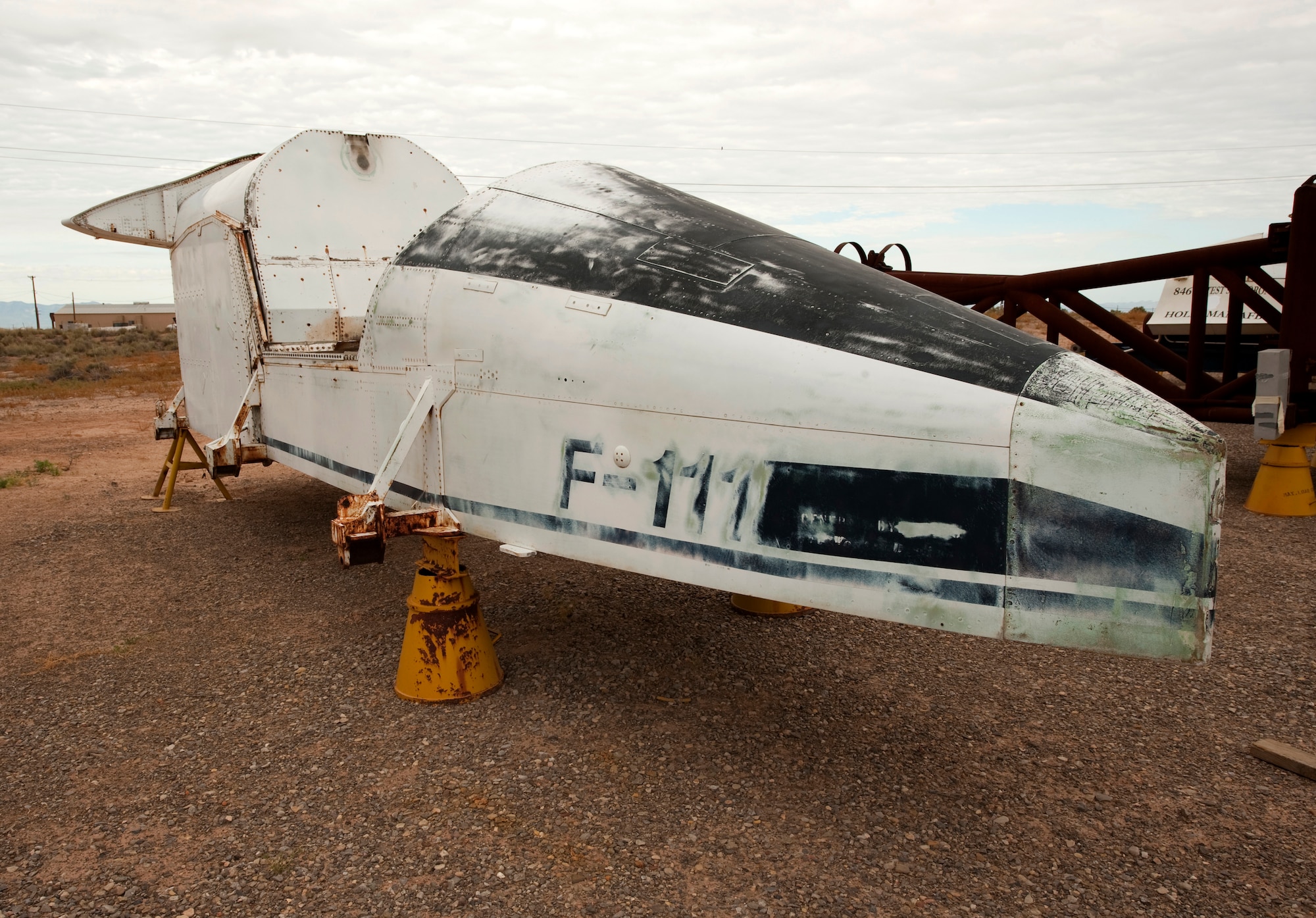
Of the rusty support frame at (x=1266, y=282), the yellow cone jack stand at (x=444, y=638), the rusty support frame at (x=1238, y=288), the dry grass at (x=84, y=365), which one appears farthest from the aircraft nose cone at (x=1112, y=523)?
the dry grass at (x=84, y=365)

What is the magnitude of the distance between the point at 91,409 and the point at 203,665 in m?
15.9

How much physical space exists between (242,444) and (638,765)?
3.86 m

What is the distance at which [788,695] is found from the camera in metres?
4.44

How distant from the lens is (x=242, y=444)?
19.6ft

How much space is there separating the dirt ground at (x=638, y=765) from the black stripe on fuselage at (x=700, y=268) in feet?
5.91

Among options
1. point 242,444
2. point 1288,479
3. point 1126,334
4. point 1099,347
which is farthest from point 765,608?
point 1288,479

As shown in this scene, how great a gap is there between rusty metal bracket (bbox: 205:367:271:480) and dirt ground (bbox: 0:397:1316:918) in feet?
3.50

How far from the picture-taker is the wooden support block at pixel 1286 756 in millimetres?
3635

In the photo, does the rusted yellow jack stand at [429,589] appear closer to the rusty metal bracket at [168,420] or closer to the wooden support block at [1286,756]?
the wooden support block at [1286,756]

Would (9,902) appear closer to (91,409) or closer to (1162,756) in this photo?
(1162,756)

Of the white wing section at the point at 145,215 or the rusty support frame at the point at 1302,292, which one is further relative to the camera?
the white wing section at the point at 145,215

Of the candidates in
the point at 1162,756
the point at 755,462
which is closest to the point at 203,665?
the point at 755,462

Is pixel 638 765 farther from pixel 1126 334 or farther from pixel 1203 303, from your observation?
pixel 1203 303

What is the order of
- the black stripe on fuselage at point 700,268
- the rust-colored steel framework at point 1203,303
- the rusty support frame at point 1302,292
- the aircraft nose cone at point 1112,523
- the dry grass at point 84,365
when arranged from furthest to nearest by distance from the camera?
the dry grass at point 84,365 → the rust-colored steel framework at point 1203,303 → the rusty support frame at point 1302,292 → the black stripe on fuselage at point 700,268 → the aircraft nose cone at point 1112,523
